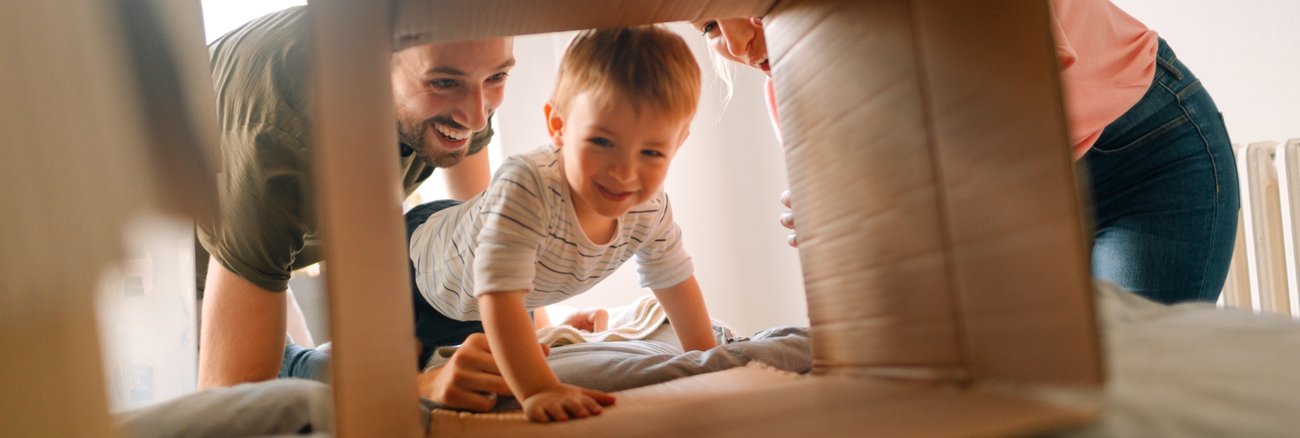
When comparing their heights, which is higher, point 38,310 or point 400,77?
point 400,77

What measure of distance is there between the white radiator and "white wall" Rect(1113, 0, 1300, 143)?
0.08 meters

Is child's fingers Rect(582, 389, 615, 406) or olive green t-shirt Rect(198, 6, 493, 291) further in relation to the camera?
olive green t-shirt Rect(198, 6, 493, 291)

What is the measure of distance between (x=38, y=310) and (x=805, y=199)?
47 cm

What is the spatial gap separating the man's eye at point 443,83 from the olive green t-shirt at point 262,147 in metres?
0.18

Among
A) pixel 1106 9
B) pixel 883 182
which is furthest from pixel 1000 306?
pixel 1106 9

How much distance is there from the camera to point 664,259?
3.15 feet

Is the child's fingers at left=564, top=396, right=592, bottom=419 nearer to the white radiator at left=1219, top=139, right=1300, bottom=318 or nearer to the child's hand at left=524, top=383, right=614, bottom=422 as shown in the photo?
the child's hand at left=524, top=383, right=614, bottom=422

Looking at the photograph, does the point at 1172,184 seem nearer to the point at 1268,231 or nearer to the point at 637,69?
the point at 637,69

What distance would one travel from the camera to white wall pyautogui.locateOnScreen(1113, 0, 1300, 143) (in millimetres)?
1572

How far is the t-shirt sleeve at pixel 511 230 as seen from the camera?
735 mm

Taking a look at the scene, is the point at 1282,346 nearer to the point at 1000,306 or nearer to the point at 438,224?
the point at 1000,306

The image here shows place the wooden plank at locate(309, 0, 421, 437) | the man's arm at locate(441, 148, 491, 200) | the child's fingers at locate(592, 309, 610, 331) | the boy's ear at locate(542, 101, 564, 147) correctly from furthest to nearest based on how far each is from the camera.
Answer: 1. the man's arm at locate(441, 148, 491, 200)
2. the child's fingers at locate(592, 309, 610, 331)
3. the boy's ear at locate(542, 101, 564, 147)
4. the wooden plank at locate(309, 0, 421, 437)

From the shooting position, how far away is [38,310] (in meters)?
0.25

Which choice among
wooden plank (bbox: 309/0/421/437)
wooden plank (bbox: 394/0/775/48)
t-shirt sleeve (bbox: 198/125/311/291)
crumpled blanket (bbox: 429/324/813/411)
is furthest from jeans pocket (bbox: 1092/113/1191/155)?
t-shirt sleeve (bbox: 198/125/311/291)
